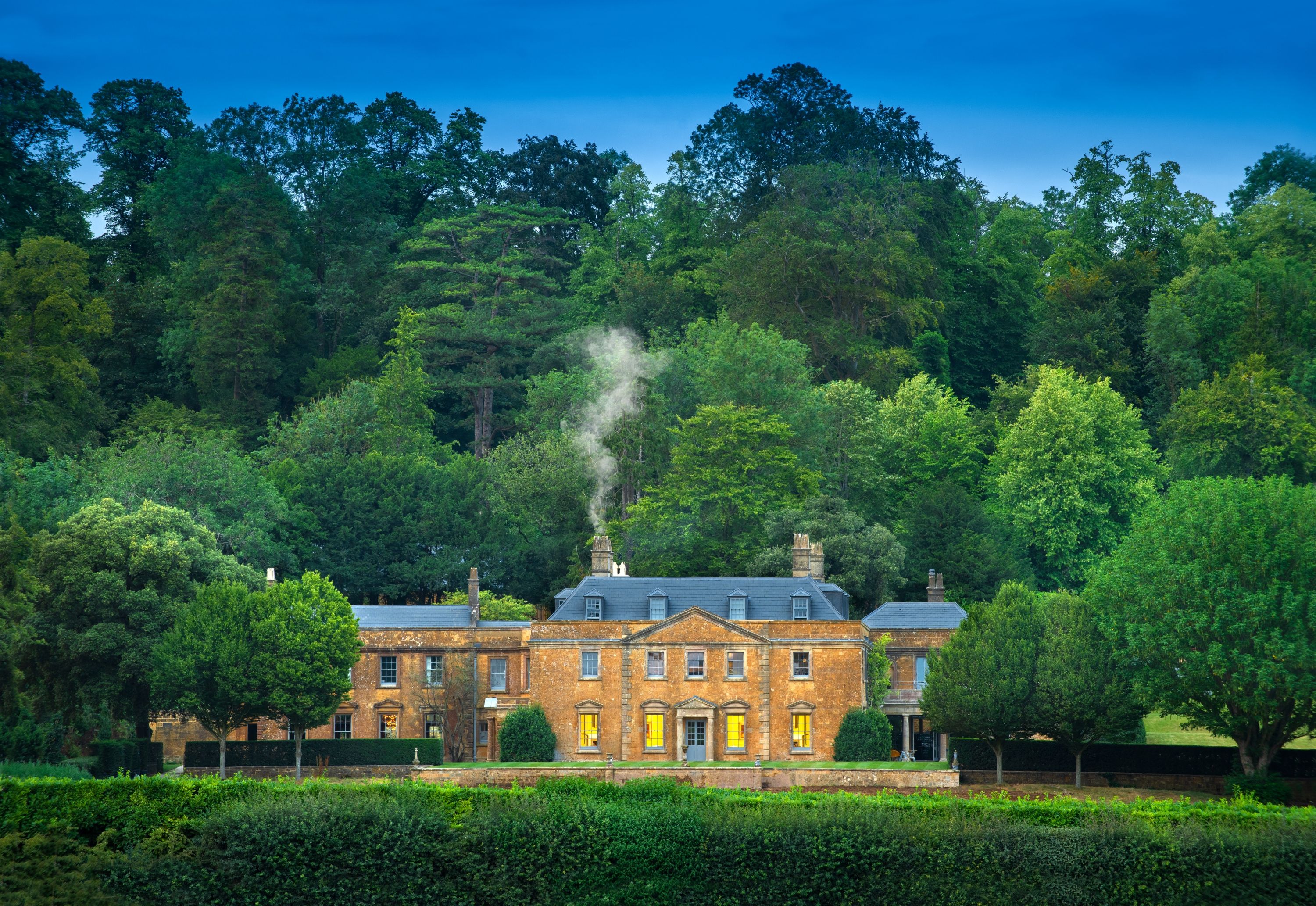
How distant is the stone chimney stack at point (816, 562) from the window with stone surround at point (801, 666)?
5.76 meters

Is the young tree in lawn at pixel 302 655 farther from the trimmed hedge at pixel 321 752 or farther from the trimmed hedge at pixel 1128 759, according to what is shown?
the trimmed hedge at pixel 1128 759

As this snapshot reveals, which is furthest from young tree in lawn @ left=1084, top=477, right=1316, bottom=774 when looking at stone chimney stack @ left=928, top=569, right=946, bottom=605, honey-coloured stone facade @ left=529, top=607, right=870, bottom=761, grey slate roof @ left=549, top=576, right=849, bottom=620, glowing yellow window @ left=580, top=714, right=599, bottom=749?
glowing yellow window @ left=580, top=714, right=599, bottom=749

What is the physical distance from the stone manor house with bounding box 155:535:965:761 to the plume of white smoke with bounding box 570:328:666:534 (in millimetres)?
14931

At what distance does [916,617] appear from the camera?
72.9 meters

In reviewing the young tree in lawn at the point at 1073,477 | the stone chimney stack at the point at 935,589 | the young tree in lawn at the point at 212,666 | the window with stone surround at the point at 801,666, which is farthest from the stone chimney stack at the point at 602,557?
the young tree in lawn at the point at 1073,477

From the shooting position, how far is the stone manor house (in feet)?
220

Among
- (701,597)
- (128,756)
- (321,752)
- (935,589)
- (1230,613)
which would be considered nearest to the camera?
(1230,613)

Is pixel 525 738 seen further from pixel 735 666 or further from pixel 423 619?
pixel 423 619

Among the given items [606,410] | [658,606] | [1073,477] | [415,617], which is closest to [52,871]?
[658,606]

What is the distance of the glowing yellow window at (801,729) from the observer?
6681cm

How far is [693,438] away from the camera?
280 ft

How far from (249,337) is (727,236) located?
103 feet

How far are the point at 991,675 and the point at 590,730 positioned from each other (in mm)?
16920

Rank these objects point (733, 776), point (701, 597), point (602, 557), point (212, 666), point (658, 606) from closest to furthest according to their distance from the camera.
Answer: point (733, 776)
point (212, 666)
point (658, 606)
point (701, 597)
point (602, 557)
